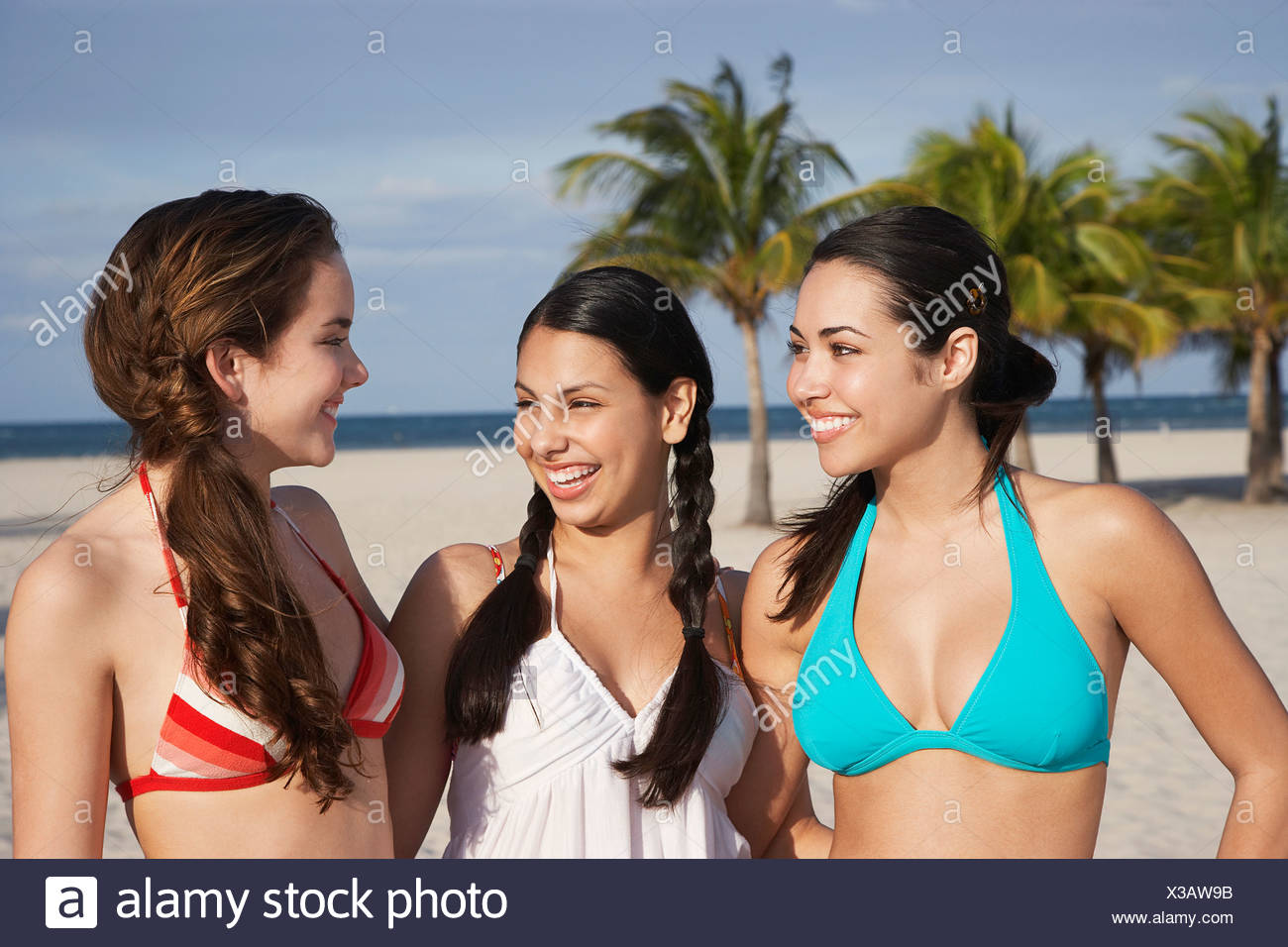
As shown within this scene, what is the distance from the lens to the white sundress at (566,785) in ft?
8.60

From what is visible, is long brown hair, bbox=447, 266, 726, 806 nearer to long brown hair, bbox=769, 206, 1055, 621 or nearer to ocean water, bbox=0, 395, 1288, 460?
long brown hair, bbox=769, 206, 1055, 621

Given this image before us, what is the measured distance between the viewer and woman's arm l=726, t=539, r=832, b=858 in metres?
2.89

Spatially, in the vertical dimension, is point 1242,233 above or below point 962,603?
above

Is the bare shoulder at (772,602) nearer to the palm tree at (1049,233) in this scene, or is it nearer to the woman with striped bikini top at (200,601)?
the woman with striped bikini top at (200,601)

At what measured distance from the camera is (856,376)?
102 inches

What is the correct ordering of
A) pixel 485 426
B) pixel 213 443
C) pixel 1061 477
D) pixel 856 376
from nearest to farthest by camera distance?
pixel 213 443, pixel 856 376, pixel 1061 477, pixel 485 426

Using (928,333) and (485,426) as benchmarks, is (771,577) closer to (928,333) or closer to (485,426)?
(928,333)

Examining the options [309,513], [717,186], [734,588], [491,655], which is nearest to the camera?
[491,655]

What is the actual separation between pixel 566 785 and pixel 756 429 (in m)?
16.0

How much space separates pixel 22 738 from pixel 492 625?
1.03 metres

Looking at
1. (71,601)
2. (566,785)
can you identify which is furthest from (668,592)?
(71,601)

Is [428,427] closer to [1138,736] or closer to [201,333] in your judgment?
[1138,736]

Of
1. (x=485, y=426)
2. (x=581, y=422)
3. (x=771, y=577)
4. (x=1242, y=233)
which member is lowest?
(x=771, y=577)

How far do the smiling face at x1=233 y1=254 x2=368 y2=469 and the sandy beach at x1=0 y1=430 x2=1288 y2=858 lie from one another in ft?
1.14
